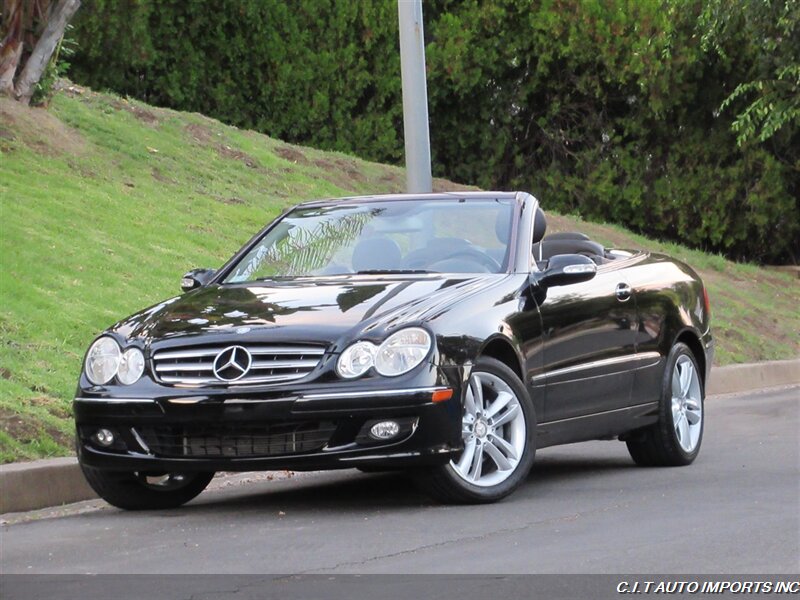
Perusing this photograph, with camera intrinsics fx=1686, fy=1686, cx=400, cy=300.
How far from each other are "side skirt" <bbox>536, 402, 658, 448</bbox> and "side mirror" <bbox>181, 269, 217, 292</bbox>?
2.03 metres

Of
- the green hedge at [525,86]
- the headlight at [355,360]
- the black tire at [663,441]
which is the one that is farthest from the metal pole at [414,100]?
the green hedge at [525,86]

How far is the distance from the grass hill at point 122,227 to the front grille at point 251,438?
1.60 metres

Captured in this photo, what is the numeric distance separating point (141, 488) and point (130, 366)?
855 millimetres

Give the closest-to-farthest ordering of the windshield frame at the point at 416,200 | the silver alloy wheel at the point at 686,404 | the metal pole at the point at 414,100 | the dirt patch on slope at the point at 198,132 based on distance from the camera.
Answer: the windshield frame at the point at 416,200 → the silver alloy wheel at the point at 686,404 → the metal pole at the point at 414,100 → the dirt patch on slope at the point at 198,132

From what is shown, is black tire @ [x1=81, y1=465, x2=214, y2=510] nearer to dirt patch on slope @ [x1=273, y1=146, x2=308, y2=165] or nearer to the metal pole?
the metal pole

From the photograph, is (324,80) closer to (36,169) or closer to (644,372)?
(36,169)

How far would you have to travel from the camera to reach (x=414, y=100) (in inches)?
566

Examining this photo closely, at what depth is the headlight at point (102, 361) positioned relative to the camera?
7922 mm

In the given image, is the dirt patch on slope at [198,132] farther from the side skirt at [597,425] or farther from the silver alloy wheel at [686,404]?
the side skirt at [597,425]

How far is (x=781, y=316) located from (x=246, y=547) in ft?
48.2

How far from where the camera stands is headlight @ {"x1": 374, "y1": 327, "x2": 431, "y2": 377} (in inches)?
299

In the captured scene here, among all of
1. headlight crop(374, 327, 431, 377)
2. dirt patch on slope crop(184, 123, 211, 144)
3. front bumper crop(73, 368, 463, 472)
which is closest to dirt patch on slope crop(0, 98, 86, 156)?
dirt patch on slope crop(184, 123, 211, 144)

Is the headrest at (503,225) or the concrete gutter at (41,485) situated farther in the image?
the headrest at (503,225)

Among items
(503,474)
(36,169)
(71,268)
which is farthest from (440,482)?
(36,169)
